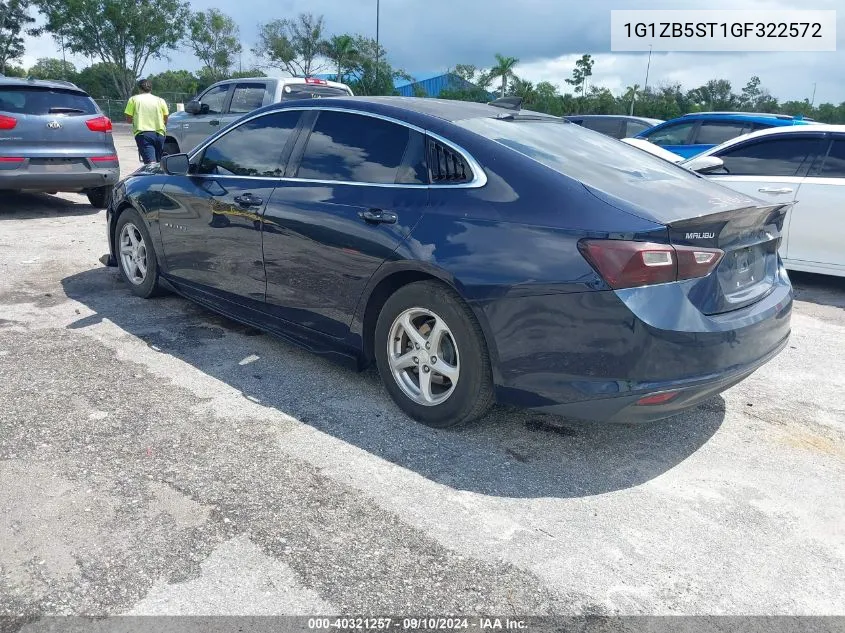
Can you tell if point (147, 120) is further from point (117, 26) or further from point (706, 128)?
point (117, 26)

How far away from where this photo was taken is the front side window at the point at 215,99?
1250cm

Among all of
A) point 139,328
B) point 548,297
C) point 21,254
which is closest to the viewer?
point 548,297

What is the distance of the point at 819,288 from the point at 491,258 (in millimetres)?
5192

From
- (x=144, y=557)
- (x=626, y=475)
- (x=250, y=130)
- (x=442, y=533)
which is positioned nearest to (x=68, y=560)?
(x=144, y=557)

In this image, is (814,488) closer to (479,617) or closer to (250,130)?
(479,617)

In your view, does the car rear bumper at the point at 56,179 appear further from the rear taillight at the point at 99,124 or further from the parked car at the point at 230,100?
the parked car at the point at 230,100

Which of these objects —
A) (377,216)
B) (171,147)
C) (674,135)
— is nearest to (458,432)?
(377,216)

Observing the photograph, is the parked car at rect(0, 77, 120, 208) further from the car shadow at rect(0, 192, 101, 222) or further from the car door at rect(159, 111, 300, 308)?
the car door at rect(159, 111, 300, 308)

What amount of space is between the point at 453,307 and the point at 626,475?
1093 millimetres

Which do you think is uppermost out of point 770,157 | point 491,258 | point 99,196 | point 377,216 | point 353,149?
point 353,149

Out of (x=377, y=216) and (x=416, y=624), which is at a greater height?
(x=377, y=216)

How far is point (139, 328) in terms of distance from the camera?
5.02 m

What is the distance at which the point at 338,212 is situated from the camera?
3.85 meters

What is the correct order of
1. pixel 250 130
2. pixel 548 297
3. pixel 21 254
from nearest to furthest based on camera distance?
pixel 548 297, pixel 250 130, pixel 21 254
